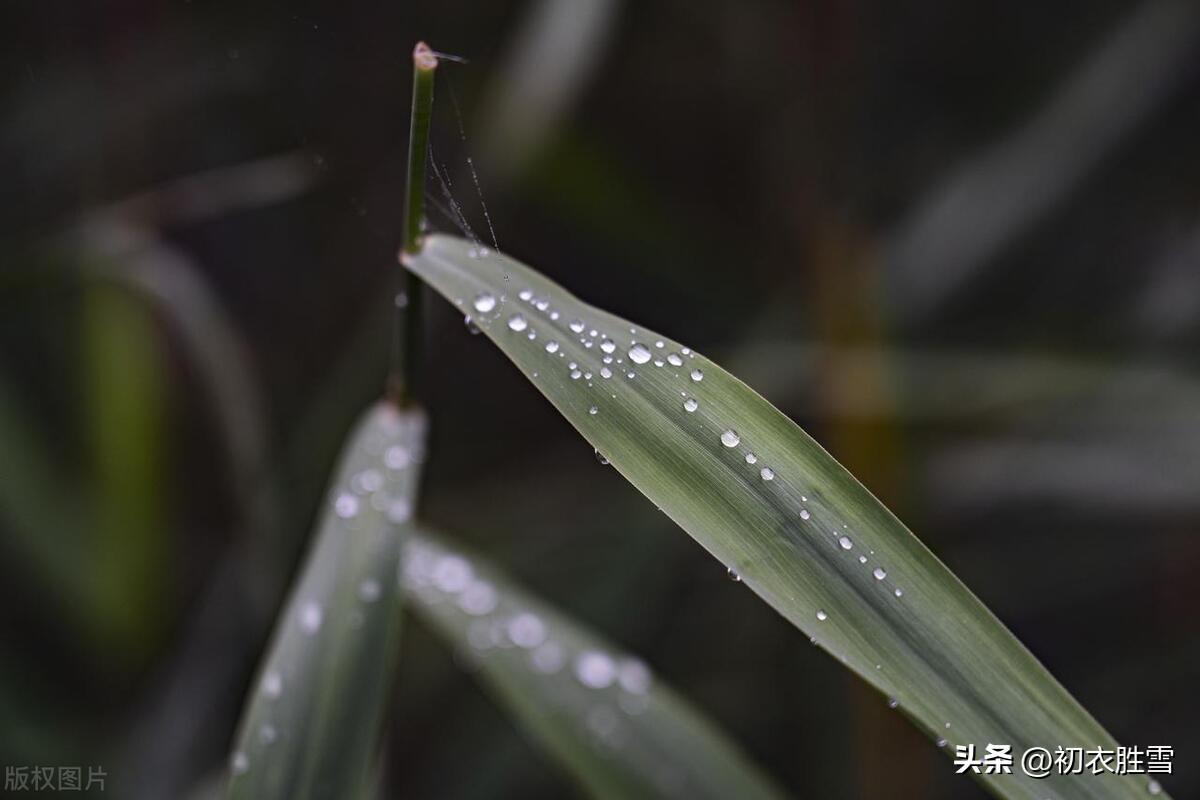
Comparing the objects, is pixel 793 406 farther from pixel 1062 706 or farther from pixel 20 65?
pixel 20 65

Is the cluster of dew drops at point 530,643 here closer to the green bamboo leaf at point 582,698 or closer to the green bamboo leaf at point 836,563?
the green bamboo leaf at point 582,698

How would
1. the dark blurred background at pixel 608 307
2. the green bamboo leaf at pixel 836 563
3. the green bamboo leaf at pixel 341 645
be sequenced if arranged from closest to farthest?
the green bamboo leaf at pixel 836 563 < the green bamboo leaf at pixel 341 645 < the dark blurred background at pixel 608 307

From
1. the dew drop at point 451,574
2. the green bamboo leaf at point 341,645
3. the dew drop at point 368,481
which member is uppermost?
the dew drop at point 368,481

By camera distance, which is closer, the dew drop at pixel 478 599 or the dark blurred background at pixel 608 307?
the dew drop at pixel 478 599

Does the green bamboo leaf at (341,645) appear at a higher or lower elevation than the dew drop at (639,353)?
lower

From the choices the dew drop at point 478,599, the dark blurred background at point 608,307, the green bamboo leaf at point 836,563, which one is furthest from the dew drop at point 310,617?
the dark blurred background at point 608,307

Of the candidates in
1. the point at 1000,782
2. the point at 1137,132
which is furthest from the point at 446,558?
the point at 1137,132

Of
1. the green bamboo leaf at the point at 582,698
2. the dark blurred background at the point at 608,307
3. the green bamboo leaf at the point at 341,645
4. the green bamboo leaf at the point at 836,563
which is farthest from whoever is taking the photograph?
the dark blurred background at the point at 608,307
